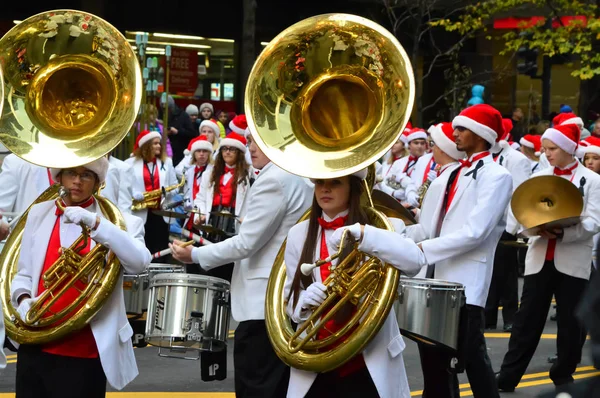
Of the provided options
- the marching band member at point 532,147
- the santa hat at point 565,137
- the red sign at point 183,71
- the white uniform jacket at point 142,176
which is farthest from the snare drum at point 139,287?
the red sign at point 183,71

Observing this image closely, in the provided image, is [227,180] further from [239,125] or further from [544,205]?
[544,205]

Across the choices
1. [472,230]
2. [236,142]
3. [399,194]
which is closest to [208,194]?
[236,142]

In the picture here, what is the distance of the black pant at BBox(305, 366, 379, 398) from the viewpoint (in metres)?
4.88

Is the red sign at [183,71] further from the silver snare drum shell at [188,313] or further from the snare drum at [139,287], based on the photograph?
the silver snare drum shell at [188,313]

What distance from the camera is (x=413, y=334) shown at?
19.7 feet

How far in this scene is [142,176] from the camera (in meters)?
13.4

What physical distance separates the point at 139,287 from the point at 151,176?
6740 mm

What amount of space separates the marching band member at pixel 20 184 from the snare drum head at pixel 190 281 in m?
3.12

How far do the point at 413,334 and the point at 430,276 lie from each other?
138 centimetres

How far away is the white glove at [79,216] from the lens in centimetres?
521

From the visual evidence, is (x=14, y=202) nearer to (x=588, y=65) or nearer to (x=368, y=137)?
(x=368, y=137)

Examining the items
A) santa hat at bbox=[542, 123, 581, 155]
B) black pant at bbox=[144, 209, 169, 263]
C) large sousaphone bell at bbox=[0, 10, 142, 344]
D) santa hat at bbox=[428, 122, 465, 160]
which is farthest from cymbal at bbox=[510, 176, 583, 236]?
black pant at bbox=[144, 209, 169, 263]

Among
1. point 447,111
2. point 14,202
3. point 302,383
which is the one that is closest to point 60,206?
point 302,383

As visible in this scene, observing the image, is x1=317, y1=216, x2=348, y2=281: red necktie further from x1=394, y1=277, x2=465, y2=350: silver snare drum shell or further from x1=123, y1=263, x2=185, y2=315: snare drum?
x1=123, y1=263, x2=185, y2=315: snare drum
